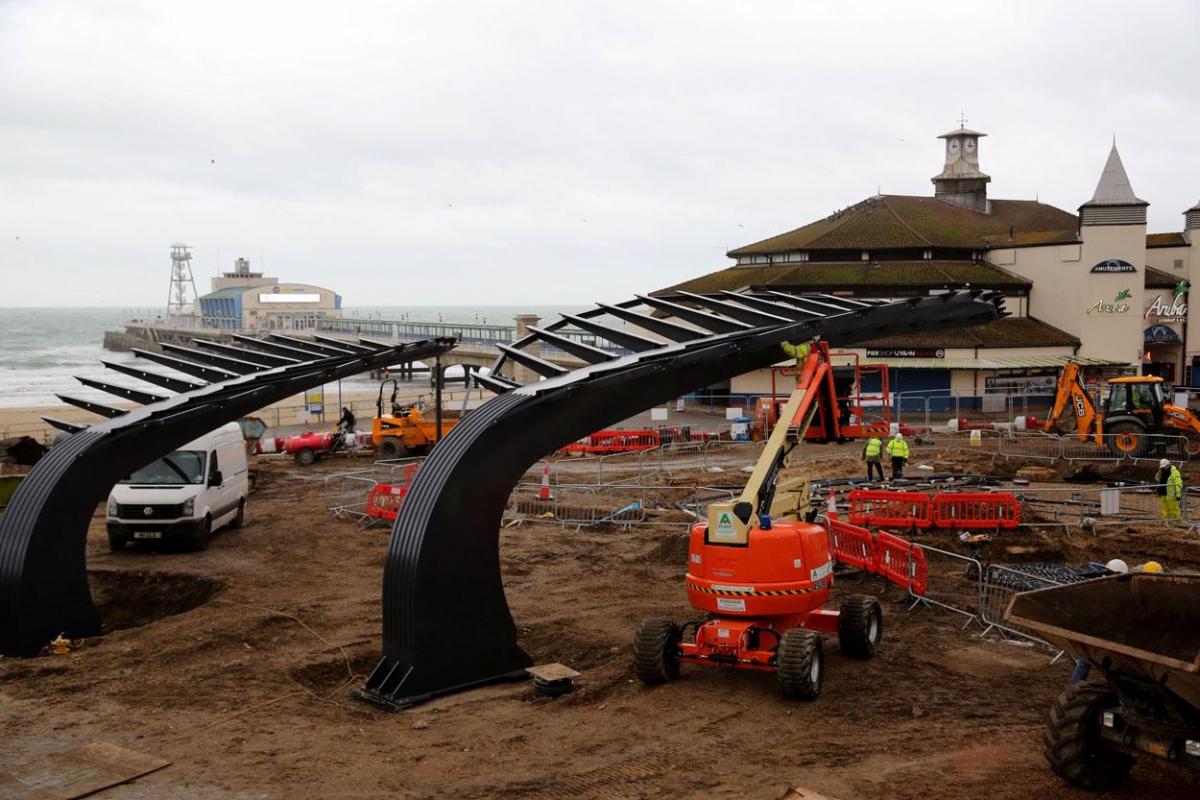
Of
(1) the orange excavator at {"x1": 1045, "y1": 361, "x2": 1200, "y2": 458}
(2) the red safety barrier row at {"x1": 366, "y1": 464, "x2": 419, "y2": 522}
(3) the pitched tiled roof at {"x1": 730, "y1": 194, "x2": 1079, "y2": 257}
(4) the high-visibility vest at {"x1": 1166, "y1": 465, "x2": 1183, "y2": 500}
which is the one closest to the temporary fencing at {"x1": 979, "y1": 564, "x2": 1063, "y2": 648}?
(4) the high-visibility vest at {"x1": 1166, "y1": 465, "x2": 1183, "y2": 500}

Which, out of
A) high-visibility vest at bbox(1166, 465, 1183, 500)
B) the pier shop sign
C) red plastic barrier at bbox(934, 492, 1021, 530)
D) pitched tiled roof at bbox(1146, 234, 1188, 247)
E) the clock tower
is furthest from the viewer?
the clock tower

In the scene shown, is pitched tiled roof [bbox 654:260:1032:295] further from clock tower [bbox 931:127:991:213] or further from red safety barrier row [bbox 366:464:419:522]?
red safety barrier row [bbox 366:464:419:522]

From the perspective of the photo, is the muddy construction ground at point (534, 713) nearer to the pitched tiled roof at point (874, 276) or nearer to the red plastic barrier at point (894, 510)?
the red plastic barrier at point (894, 510)

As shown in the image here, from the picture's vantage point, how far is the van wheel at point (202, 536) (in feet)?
70.0

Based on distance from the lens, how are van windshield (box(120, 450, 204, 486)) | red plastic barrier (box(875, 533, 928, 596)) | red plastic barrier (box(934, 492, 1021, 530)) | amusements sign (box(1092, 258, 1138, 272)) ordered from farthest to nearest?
amusements sign (box(1092, 258, 1138, 272)) < red plastic barrier (box(934, 492, 1021, 530)) < van windshield (box(120, 450, 204, 486)) < red plastic barrier (box(875, 533, 928, 596))

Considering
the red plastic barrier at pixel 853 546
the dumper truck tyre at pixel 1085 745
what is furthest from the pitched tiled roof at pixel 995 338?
the dumper truck tyre at pixel 1085 745

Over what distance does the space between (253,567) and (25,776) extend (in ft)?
33.1

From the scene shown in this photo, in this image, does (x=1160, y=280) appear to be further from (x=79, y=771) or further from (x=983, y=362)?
(x=79, y=771)

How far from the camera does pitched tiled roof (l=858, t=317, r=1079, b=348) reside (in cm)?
4931

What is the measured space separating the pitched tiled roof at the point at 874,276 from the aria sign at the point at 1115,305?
341cm

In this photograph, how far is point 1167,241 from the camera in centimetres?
5612

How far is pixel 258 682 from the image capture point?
43.8 feet

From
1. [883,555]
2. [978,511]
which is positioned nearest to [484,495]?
[883,555]

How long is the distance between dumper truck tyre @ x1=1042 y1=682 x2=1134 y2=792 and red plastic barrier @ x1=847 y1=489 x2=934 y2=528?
13.0 metres
